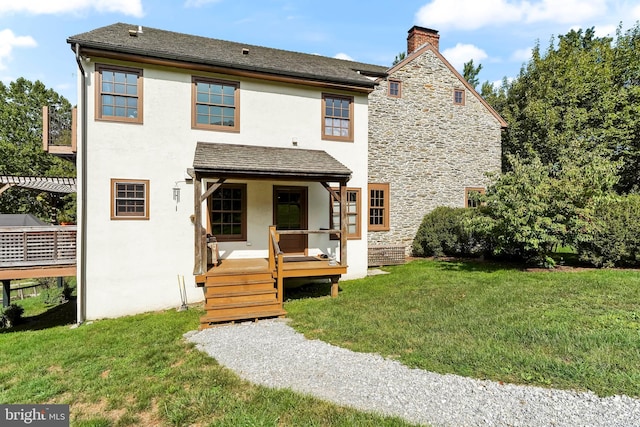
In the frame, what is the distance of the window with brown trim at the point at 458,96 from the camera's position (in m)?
16.2

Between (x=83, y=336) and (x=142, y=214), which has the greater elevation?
(x=142, y=214)

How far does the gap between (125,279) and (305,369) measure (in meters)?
6.15

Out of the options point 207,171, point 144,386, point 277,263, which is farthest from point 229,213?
point 144,386

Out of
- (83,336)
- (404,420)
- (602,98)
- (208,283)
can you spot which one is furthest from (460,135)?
(83,336)

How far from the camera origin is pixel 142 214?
332 inches

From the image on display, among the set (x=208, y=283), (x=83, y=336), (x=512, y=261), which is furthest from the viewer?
(x=512, y=261)

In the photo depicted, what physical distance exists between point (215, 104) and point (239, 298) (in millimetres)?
5591

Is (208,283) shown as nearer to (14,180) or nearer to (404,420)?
(404,420)

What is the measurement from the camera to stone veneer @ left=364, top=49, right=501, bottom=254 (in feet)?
49.2

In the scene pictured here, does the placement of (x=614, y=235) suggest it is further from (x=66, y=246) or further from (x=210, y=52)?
(x=66, y=246)

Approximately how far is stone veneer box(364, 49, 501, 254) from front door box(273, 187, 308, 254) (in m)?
5.37

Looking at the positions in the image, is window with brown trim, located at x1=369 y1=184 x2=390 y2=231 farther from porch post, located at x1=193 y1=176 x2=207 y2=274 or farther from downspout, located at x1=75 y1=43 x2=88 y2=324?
downspout, located at x1=75 y1=43 x2=88 y2=324

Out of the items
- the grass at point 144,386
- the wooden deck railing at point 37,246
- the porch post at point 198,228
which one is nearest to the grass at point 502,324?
the grass at point 144,386

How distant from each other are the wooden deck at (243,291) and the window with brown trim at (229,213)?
1.25 m
